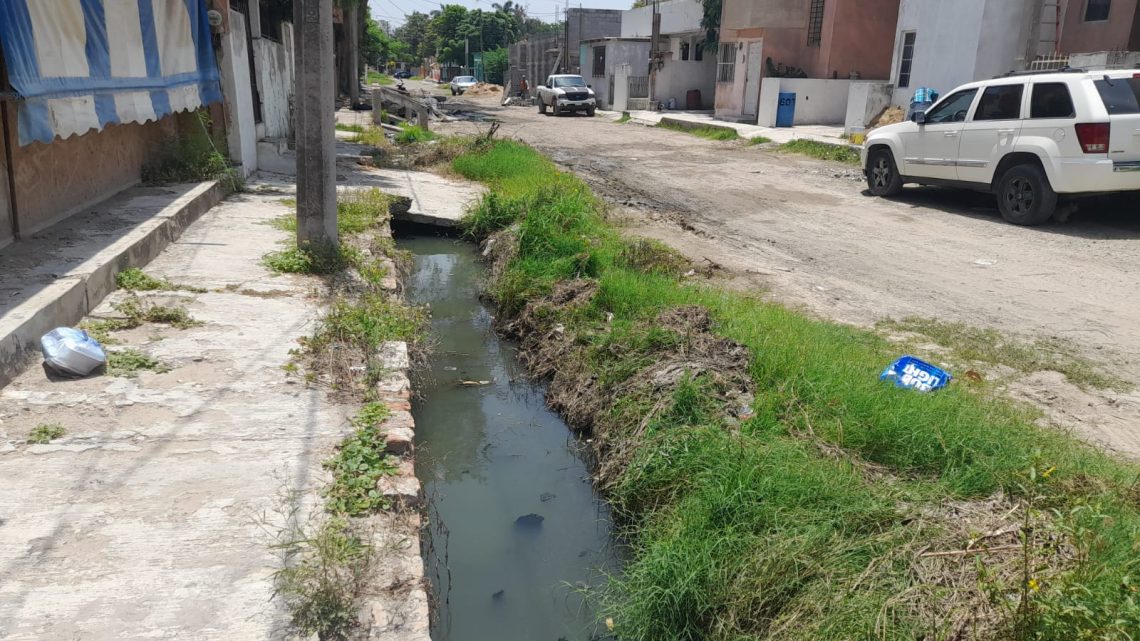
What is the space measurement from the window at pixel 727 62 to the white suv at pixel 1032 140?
17.4 metres

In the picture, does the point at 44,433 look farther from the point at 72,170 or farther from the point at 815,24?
the point at 815,24

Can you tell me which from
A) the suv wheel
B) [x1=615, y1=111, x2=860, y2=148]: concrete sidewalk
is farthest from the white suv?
[x1=615, y1=111, x2=860, y2=148]: concrete sidewalk

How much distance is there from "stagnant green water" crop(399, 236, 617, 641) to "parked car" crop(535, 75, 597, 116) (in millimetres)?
25696

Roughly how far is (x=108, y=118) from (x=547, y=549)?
224 inches

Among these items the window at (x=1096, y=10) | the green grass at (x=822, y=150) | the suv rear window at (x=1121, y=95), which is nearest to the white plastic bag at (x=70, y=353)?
the suv rear window at (x=1121, y=95)

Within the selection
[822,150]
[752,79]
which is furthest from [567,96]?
[822,150]

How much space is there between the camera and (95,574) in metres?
3.08

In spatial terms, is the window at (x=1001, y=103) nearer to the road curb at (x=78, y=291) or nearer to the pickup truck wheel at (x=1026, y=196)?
the pickup truck wheel at (x=1026, y=196)

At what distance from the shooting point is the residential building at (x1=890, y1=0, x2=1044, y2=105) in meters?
16.6

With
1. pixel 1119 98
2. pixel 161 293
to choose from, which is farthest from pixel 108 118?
pixel 1119 98

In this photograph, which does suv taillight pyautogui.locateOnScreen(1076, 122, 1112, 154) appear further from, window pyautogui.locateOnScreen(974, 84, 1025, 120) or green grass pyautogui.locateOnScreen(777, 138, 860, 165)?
green grass pyautogui.locateOnScreen(777, 138, 860, 165)

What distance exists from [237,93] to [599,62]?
100ft

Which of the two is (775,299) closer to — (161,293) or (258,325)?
(258,325)

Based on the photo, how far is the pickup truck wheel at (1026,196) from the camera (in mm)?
9734
